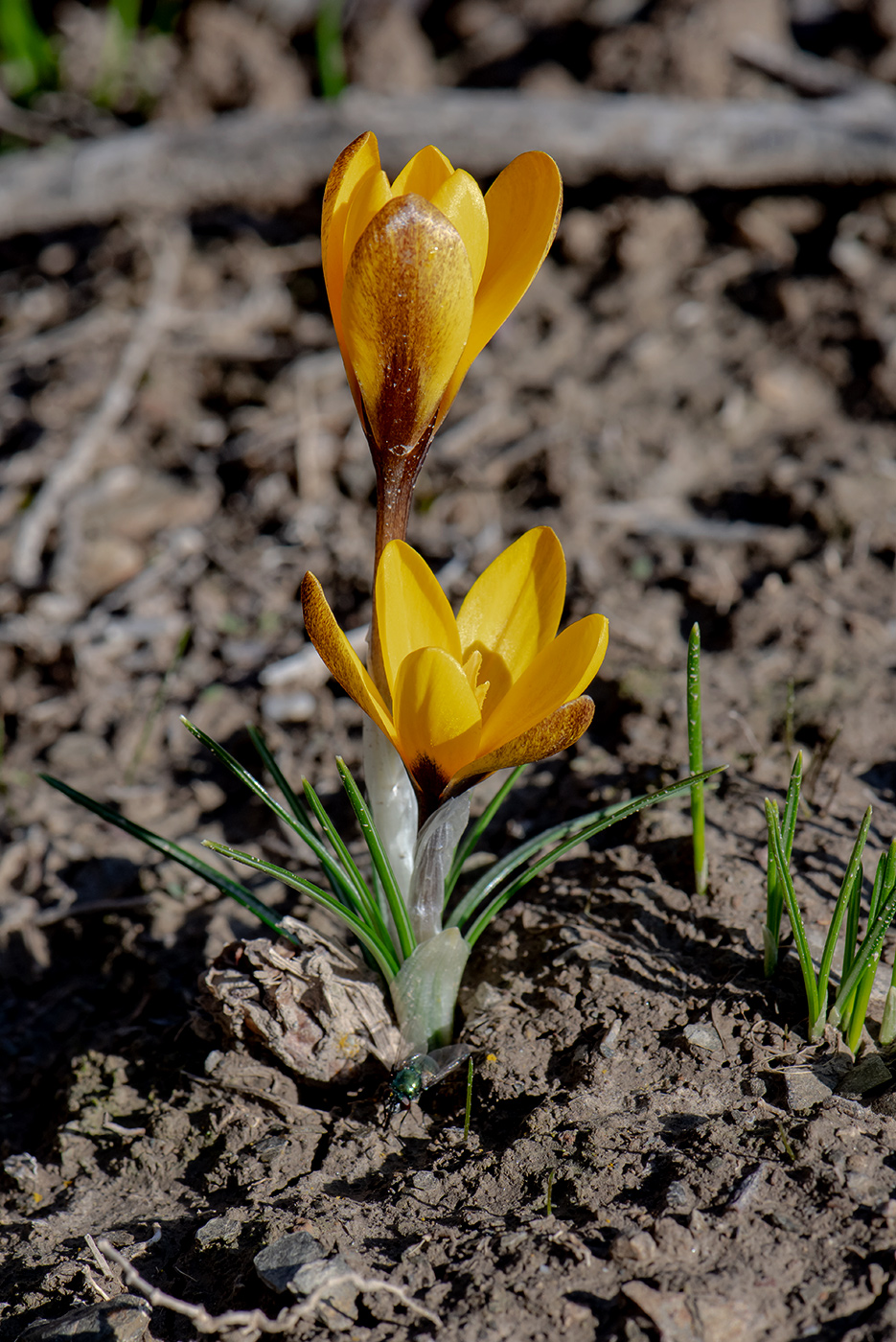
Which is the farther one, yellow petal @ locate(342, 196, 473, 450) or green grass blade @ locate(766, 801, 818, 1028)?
green grass blade @ locate(766, 801, 818, 1028)

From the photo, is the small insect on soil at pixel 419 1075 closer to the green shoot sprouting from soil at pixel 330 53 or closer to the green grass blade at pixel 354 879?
the green grass blade at pixel 354 879

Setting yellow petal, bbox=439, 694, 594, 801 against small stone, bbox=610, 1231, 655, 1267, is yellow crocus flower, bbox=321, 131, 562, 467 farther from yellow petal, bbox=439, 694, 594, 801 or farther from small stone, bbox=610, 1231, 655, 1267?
small stone, bbox=610, 1231, 655, 1267

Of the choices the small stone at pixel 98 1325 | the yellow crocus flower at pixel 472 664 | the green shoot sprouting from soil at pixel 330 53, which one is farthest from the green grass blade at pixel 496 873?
the green shoot sprouting from soil at pixel 330 53

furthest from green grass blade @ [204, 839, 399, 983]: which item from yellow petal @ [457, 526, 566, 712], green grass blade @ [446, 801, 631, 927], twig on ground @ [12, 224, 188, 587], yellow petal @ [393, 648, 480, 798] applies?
twig on ground @ [12, 224, 188, 587]

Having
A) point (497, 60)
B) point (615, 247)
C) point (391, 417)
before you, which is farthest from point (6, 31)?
point (391, 417)

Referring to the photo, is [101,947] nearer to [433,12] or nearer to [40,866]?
[40,866]

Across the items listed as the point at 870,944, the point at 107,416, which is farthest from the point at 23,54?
the point at 870,944
